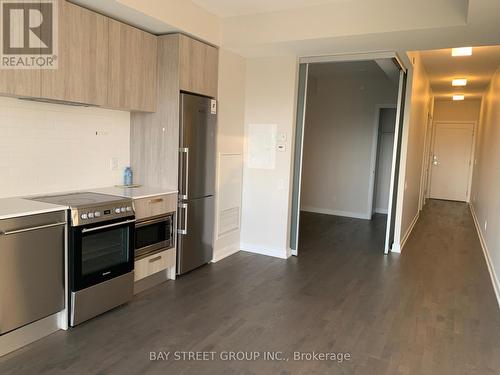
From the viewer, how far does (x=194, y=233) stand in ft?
13.7

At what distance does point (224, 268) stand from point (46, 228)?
7.14ft

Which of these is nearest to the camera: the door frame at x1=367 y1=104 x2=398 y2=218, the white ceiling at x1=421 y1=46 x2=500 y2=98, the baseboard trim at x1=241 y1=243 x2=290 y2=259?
the baseboard trim at x1=241 y1=243 x2=290 y2=259

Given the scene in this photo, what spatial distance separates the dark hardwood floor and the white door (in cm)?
637

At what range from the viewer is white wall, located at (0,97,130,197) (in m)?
3.02

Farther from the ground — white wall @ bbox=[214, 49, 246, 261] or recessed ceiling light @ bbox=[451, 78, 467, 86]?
recessed ceiling light @ bbox=[451, 78, 467, 86]

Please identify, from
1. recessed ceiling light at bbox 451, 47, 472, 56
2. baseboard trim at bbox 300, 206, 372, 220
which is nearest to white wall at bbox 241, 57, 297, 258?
recessed ceiling light at bbox 451, 47, 472, 56

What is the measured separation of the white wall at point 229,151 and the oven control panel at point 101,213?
151 cm

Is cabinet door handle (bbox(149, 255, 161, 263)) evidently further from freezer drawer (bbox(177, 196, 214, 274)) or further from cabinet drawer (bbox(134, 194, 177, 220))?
cabinet drawer (bbox(134, 194, 177, 220))

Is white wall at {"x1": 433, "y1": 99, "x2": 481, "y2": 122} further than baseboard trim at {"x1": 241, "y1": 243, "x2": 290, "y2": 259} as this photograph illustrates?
Yes

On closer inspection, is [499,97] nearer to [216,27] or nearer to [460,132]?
[216,27]

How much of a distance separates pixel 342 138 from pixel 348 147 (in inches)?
8.7

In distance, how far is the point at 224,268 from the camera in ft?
14.5

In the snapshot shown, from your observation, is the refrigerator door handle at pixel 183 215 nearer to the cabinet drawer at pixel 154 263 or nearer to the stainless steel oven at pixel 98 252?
the cabinet drawer at pixel 154 263

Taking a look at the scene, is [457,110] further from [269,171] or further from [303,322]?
[303,322]
